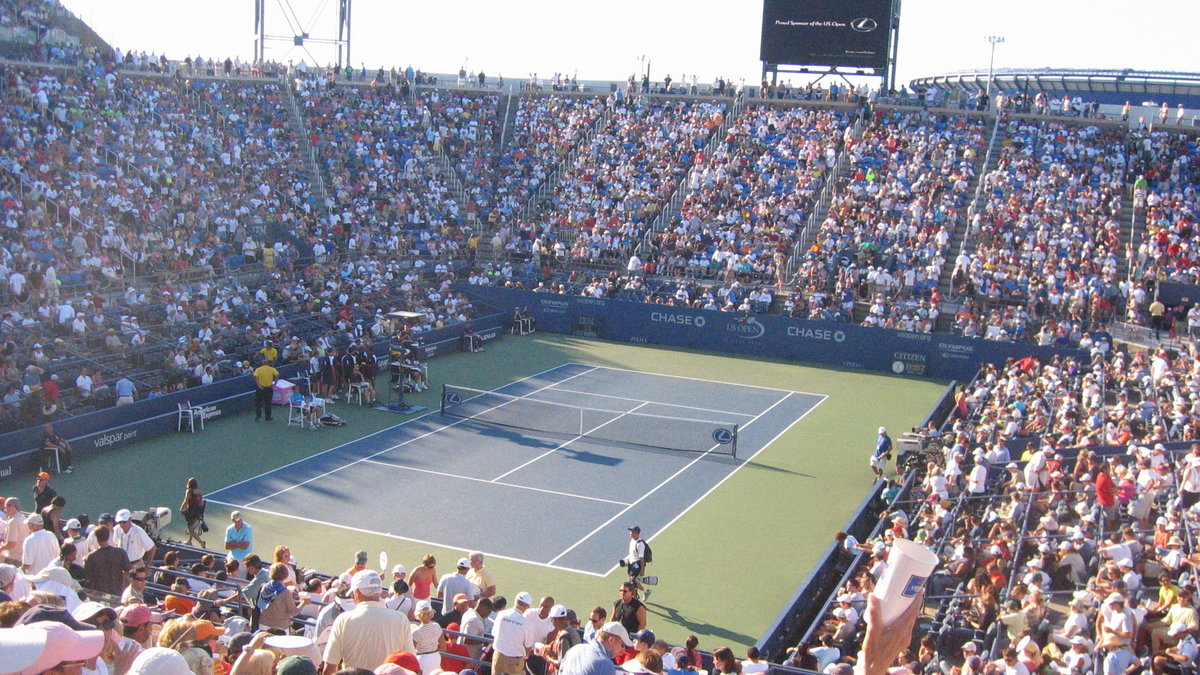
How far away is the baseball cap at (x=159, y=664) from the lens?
5.82 meters

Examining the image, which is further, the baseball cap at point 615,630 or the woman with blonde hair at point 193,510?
the woman with blonde hair at point 193,510

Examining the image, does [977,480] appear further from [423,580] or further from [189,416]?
[189,416]

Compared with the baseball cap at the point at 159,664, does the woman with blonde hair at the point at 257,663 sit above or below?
below

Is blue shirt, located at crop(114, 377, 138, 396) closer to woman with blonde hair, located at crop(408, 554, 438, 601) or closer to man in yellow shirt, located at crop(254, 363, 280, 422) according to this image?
man in yellow shirt, located at crop(254, 363, 280, 422)

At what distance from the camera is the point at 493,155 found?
166ft

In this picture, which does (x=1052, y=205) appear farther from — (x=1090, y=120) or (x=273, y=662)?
(x=273, y=662)

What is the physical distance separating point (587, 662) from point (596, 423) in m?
21.7

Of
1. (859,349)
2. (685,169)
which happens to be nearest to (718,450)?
(859,349)

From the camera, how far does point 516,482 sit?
77.1 feet

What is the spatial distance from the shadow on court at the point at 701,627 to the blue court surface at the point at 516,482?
1666 millimetres

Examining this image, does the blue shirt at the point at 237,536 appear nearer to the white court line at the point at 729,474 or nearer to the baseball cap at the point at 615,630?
the white court line at the point at 729,474

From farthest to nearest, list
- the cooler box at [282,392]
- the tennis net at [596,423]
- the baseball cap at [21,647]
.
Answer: the cooler box at [282,392]
the tennis net at [596,423]
the baseball cap at [21,647]

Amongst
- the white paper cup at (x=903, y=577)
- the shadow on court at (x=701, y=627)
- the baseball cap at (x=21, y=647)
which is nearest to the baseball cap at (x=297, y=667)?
the baseball cap at (x=21, y=647)

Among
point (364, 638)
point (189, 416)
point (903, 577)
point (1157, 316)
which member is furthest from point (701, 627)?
point (1157, 316)
